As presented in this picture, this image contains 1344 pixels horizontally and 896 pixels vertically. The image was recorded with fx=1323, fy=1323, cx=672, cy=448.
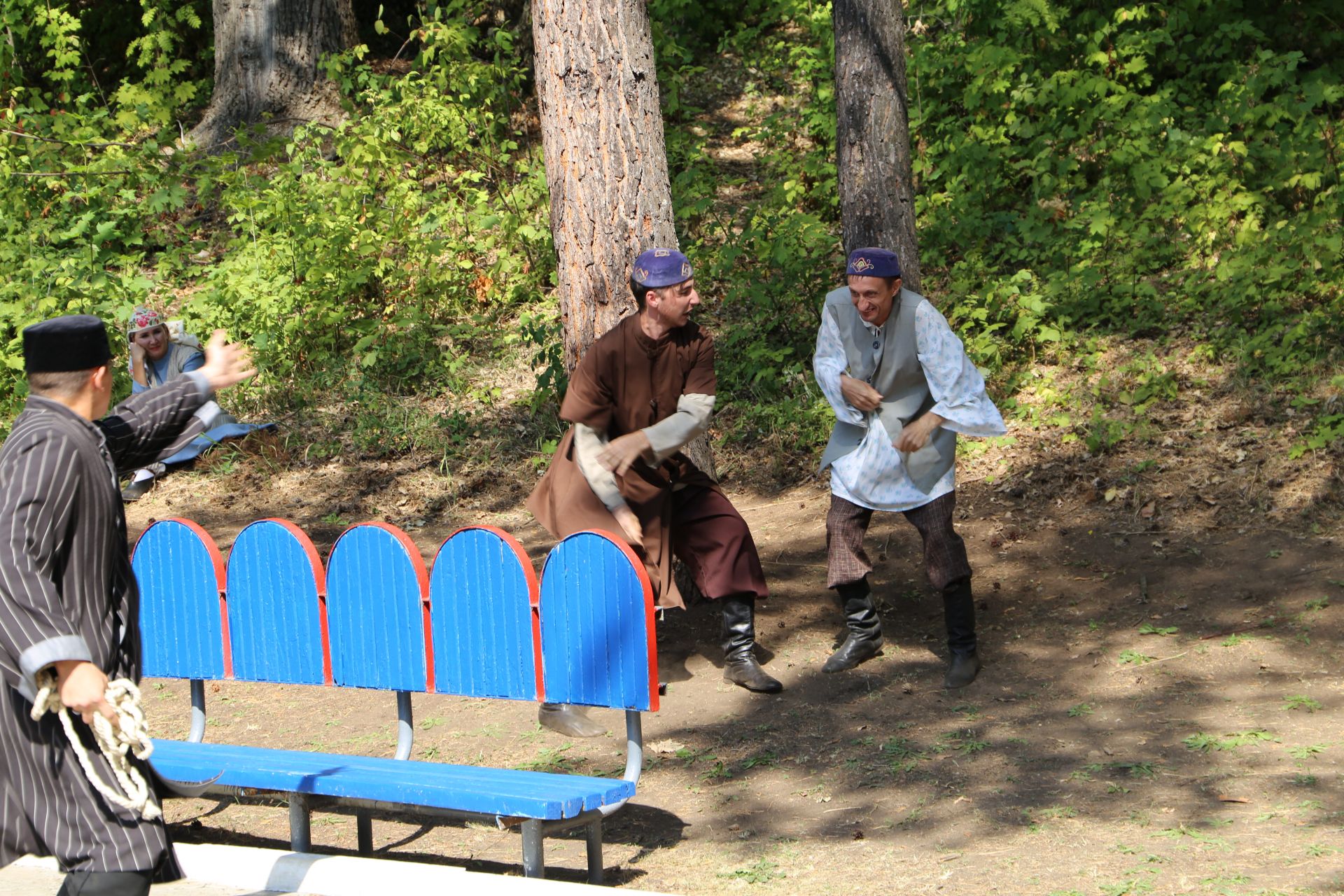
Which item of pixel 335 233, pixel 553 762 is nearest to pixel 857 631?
pixel 553 762

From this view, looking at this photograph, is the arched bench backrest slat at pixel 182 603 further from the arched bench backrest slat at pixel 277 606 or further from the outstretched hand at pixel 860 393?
the outstretched hand at pixel 860 393

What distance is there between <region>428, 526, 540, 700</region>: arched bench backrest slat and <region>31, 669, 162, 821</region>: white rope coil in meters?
1.56

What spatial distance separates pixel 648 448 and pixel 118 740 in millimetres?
2615

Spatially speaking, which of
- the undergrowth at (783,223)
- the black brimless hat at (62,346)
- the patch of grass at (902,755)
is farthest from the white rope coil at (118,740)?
the undergrowth at (783,223)

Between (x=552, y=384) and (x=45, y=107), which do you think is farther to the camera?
(x=45, y=107)

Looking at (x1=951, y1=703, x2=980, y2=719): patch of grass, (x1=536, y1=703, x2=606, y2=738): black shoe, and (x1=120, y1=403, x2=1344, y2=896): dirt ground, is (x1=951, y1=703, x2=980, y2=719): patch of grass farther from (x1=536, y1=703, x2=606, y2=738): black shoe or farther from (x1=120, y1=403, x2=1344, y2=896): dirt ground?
(x1=536, y1=703, x2=606, y2=738): black shoe

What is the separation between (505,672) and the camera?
4555 millimetres

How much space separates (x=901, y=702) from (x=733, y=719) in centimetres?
71

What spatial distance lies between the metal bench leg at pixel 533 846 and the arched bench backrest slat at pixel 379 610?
39.1 inches

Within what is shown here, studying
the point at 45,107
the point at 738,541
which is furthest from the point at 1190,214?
the point at 45,107

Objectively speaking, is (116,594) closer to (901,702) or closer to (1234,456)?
(901,702)

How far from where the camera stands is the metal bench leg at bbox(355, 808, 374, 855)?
4520mm

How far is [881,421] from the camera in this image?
19.0ft

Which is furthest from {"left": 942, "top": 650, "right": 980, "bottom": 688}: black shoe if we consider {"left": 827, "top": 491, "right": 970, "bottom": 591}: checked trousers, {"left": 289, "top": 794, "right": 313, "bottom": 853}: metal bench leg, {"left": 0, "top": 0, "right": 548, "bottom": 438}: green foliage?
{"left": 0, "top": 0, "right": 548, "bottom": 438}: green foliage
